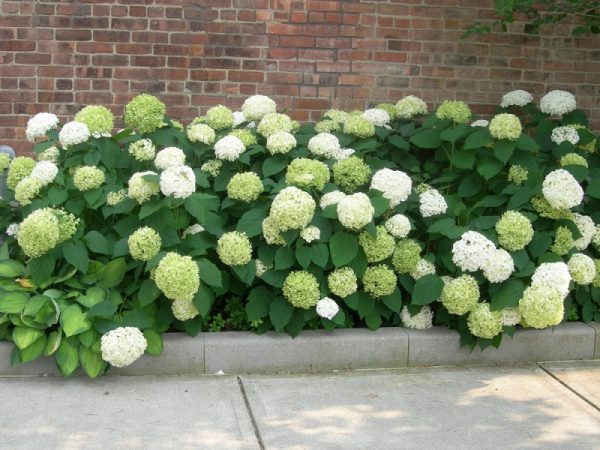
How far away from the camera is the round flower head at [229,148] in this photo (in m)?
4.75

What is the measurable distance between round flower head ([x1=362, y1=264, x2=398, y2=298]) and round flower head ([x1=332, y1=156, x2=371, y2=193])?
0.55 metres

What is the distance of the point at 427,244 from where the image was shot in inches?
194

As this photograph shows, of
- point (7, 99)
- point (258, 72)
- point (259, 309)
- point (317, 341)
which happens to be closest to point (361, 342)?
point (317, 341)

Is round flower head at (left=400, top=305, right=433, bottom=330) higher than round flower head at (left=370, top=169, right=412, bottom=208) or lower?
lower

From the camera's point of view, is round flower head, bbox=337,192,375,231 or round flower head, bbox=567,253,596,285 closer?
round flower head, bbox=337,192,375,231

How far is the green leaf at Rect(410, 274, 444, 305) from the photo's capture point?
14.9ft

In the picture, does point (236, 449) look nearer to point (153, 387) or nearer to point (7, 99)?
point (153, 387)

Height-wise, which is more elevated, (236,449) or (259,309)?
(259,309)

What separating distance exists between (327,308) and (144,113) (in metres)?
1.60

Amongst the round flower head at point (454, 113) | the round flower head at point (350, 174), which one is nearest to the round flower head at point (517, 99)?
the round flower head at point (454, 113)

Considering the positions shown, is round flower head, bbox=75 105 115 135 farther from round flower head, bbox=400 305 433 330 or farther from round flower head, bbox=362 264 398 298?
round flower head, bbox=400 305 433 330

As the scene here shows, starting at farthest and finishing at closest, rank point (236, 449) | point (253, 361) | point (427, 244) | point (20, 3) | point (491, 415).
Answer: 1. point (20, 3)
2. point (427, 244)
3. point (253, 361)
4. point (491, 415)
5. point (236, 449)

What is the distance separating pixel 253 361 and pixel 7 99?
304cm

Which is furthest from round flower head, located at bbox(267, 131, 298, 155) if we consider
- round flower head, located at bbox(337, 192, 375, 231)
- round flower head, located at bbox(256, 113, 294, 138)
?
round flower head, located at bbox(337, 192, 375, 231)
